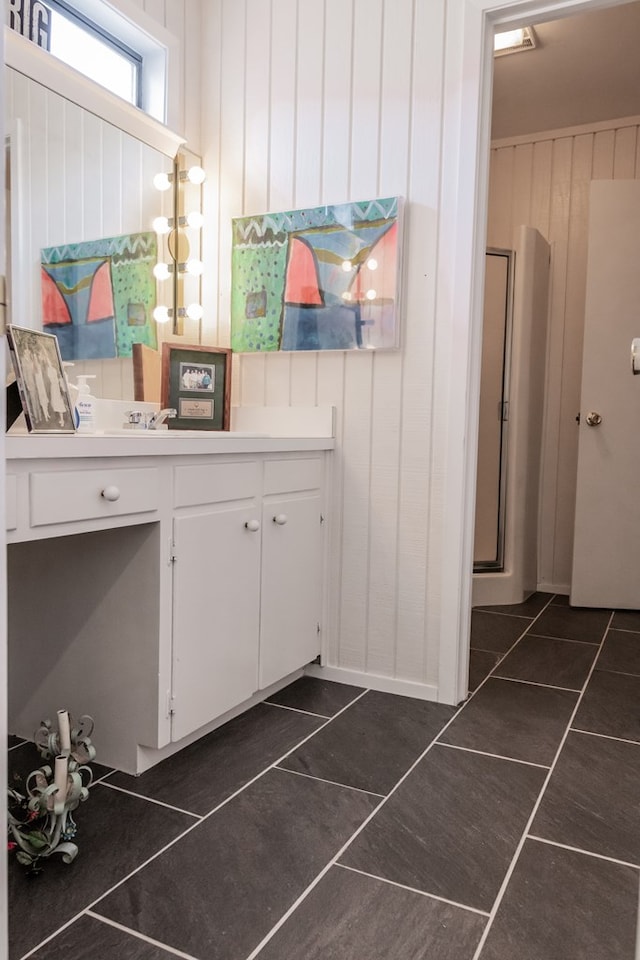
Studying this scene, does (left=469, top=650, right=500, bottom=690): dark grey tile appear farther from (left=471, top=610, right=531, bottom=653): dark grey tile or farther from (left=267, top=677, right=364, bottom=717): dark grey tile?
(left=267, top=677, right=364, bottom=717): dark grey tile

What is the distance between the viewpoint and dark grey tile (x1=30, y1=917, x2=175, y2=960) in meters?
1.18

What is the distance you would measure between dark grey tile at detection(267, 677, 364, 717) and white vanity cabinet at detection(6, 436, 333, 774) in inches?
8.2

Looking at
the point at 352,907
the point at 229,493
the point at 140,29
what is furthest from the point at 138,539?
the point at 140,29

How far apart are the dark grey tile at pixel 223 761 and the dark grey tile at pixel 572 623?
1.41 metres

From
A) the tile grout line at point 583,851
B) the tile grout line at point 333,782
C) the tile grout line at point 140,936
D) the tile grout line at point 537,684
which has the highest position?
the tile grout line at point 140,936

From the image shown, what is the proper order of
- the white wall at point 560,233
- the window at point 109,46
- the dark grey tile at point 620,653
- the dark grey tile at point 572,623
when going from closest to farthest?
1. the window at point 109,46
2. the dark grey tile at point 620,653
3. the dark grey tile at point 572,623
4. the white wall at point 560,233

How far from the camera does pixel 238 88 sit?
2.60 metres

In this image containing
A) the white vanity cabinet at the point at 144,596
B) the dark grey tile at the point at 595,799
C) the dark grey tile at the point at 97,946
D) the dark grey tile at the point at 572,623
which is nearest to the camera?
the dark grey tile at the point at 97,946

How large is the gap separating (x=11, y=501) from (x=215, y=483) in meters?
0.66

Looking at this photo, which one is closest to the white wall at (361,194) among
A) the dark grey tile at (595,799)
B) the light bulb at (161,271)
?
the light bulb at (161,271)

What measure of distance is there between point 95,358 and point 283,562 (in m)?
0.86

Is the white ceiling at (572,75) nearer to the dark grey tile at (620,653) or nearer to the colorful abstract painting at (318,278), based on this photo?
the colorful abstract painting at (318,278)

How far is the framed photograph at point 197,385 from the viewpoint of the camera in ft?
8.02

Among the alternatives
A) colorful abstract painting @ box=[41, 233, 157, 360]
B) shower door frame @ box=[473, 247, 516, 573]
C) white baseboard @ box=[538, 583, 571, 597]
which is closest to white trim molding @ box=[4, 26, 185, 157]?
colorful abstract painting @ box=[41, 233, 157, 360]
